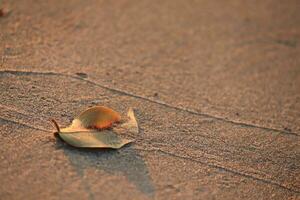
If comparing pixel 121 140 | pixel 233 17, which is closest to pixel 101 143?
pixel 121 140

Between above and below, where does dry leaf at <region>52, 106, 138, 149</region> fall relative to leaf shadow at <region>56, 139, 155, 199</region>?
above

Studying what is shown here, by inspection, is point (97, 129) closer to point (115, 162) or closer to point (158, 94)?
point (115, 162)

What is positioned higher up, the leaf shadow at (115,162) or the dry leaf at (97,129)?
the dry leaf at (97,129)
